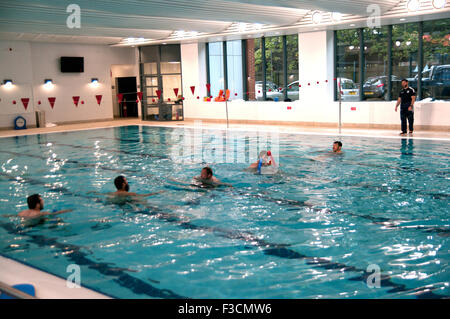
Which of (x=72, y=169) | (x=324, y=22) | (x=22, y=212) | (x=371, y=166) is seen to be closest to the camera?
(x=22, y=212)

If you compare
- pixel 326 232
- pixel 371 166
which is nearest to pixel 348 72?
pixel 371 166

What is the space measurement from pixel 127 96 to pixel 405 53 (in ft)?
48.0

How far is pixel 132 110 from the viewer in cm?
2450

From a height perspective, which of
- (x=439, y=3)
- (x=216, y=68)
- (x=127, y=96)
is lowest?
(x=127, y=96)

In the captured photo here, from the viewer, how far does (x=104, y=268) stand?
179 inches

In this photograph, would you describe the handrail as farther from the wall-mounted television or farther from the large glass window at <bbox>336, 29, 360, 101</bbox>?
the wall-mounted television

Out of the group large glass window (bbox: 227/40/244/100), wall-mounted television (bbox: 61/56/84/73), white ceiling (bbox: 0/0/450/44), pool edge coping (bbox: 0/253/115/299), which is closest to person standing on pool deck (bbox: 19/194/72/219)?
pool edge coping (bbox: 0/253/115/299)

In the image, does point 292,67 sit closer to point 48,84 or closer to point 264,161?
point 264,161

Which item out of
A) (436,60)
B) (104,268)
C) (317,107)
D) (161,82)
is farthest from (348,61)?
(104,268)

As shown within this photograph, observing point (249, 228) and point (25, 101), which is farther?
point (25, 101)

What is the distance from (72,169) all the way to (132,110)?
590 inches

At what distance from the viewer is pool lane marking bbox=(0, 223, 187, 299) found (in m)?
4.03

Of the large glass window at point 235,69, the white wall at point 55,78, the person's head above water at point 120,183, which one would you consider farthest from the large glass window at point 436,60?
the white wall at point 55,78

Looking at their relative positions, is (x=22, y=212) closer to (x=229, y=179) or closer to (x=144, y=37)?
(x=229, y=179)
